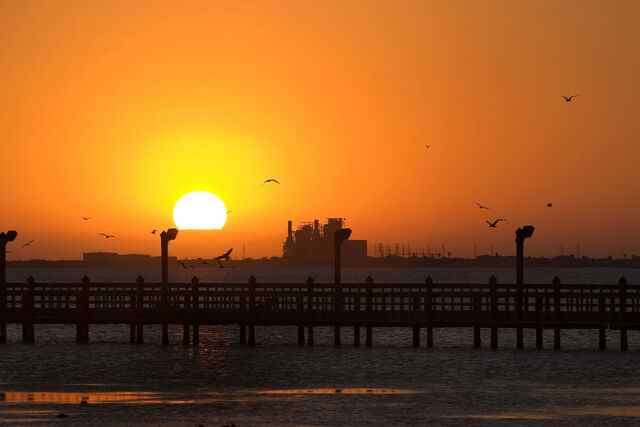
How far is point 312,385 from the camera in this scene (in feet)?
121

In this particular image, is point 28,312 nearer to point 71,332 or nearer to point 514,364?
point 514,364

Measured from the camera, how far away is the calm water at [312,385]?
28.7 m

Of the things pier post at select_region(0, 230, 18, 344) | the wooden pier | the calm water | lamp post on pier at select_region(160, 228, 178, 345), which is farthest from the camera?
lamp post on pier at select_region(160, 228, 178, 345)

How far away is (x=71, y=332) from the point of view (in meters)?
80.2

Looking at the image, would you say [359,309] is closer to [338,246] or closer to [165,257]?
[338,246]

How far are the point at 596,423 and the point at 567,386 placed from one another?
8.99 meters

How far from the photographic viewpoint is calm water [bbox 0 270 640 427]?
94.1ft

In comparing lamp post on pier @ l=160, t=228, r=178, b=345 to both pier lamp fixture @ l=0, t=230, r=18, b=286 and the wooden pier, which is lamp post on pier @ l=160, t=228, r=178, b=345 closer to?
the wooden pier

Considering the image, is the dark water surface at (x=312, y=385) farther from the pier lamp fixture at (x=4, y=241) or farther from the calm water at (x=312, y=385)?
the pier lamp fixture at (x=4, y=241)

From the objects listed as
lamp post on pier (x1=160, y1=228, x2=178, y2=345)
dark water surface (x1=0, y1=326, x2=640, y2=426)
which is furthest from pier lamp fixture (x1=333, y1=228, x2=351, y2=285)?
lamp post on pier (x1=160, y1=228, x2=178, y2=345)

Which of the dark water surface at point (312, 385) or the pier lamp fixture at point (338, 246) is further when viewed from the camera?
the pier lamp fixture at point (338, 246)

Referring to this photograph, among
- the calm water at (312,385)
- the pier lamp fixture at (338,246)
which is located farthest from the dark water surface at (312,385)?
the pier lamp fixture at (338,246)

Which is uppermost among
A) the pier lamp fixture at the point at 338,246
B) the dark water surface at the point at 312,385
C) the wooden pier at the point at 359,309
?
the pier lamp fixture at the point at 338,246

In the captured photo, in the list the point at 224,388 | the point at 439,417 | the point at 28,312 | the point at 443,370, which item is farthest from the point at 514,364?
the point at 28,312
